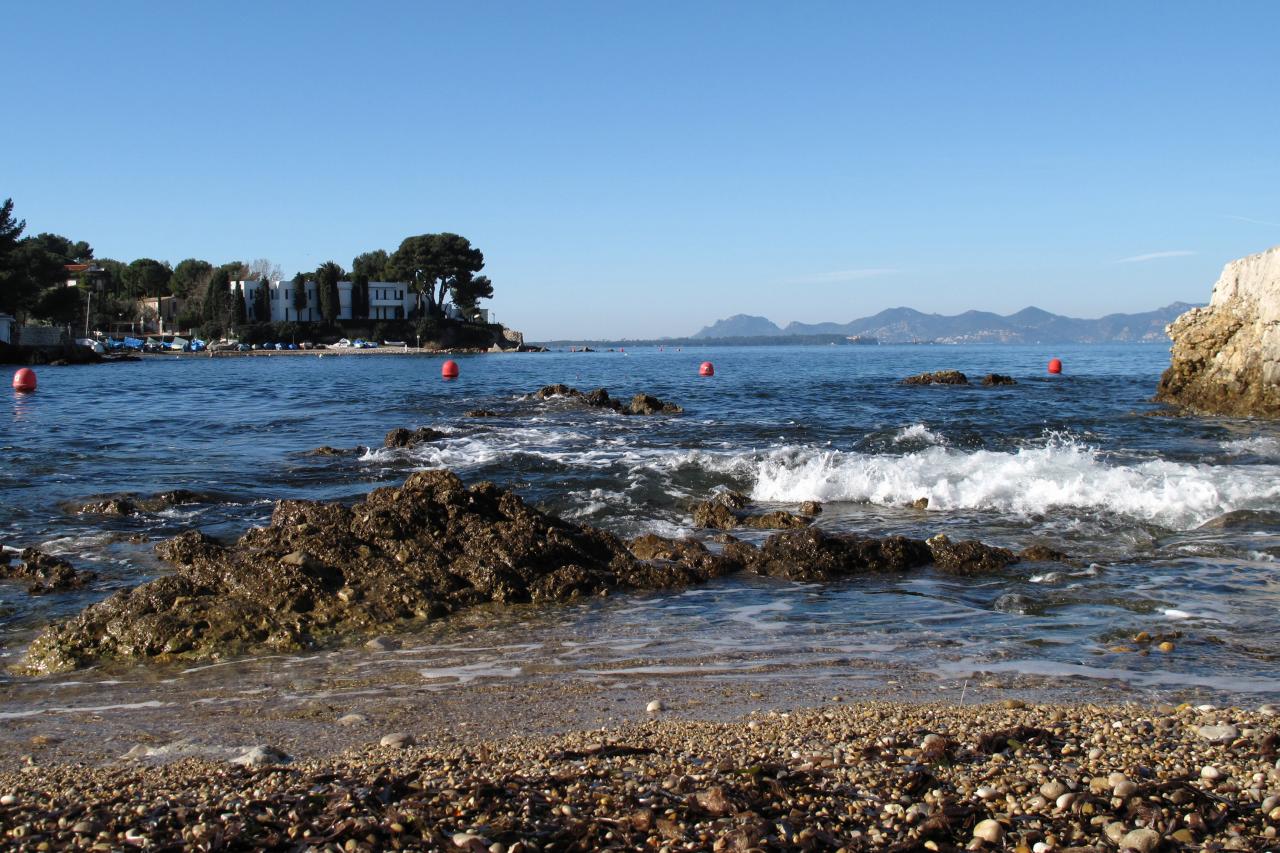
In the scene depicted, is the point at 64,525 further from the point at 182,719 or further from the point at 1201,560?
the point at 1201,560

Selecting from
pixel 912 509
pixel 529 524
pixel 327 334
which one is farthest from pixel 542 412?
pixel 327 334

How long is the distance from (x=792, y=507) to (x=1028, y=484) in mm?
3348

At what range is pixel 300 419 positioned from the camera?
25875mm

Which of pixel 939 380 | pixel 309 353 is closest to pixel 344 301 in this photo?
pixel 309 353

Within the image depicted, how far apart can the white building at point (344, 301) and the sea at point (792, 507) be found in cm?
10024

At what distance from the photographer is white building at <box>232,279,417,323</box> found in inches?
4825

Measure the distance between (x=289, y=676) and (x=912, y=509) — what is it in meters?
8.82

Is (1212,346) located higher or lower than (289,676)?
higher

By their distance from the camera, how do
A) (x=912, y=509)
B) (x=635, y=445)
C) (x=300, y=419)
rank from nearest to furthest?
(x=912, y=509) < (x=635, y=445) < (x=300, y=419)

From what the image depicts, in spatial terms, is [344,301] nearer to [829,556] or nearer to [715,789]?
[829,556]

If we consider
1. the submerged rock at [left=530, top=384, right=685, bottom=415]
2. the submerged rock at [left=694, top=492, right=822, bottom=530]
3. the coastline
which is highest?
the coastline

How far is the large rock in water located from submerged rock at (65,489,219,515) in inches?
1006

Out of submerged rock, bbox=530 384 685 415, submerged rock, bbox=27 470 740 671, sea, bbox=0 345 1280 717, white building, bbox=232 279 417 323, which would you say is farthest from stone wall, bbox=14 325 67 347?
submerged rock, bbox=27 470 740 671

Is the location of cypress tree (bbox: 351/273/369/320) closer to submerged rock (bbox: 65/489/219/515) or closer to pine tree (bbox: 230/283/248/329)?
pine tree (bbox: 230/283/248/329)
